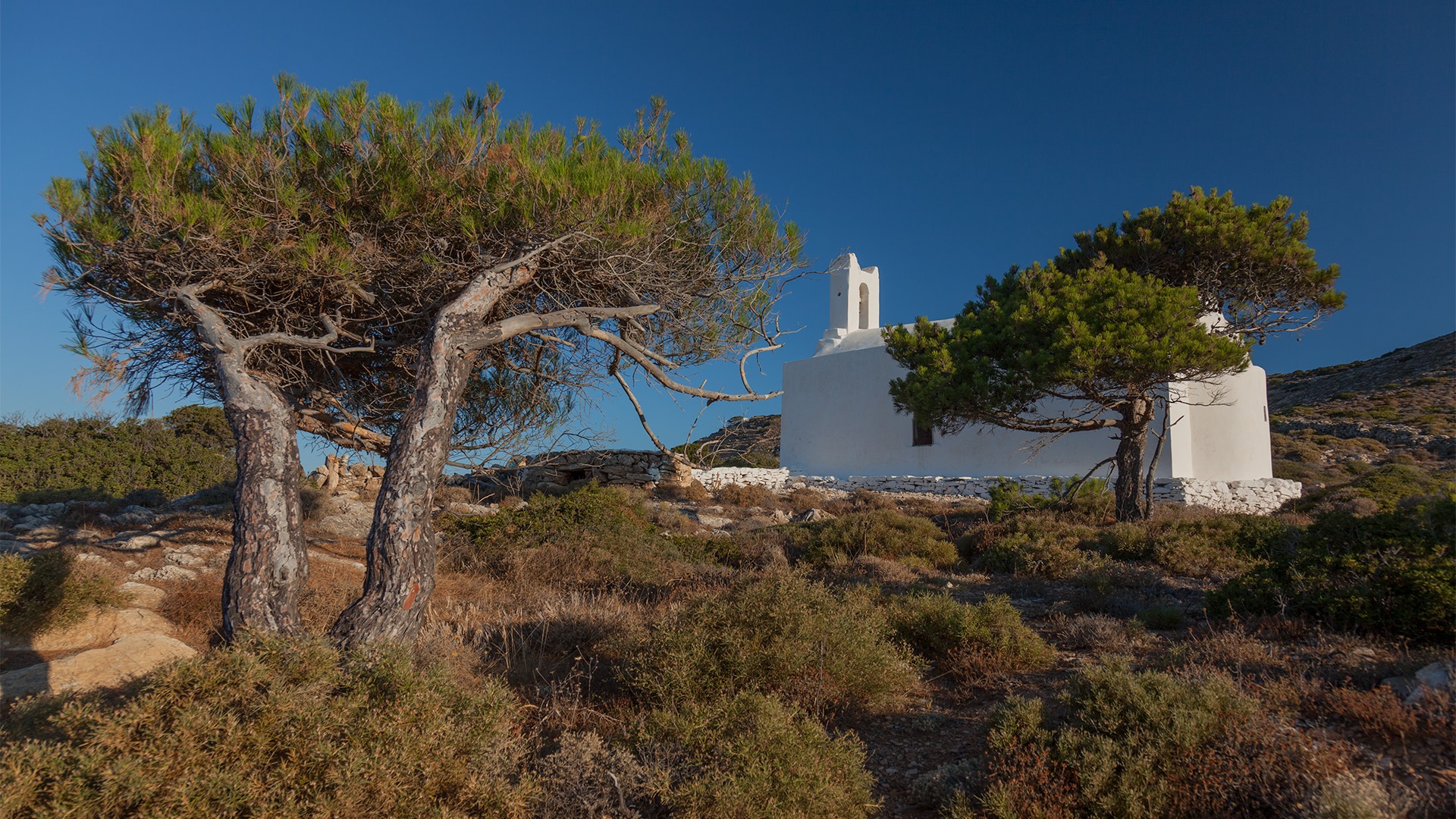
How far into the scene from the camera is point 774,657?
440cm

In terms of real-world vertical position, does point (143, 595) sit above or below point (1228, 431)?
below

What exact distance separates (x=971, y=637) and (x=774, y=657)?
174 cm

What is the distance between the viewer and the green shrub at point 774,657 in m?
4.17

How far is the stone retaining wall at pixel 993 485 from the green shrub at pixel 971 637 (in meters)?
7.42

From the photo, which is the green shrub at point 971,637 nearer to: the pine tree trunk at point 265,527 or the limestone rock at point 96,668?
the pine tree trunk at point 265,527

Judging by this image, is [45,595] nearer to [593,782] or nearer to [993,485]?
[593,782]

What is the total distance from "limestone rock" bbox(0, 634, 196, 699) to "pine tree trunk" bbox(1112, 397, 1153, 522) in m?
13.0

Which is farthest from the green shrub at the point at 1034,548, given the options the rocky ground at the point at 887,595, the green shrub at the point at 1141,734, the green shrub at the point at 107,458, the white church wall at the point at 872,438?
the green shrub at the point at 107,458

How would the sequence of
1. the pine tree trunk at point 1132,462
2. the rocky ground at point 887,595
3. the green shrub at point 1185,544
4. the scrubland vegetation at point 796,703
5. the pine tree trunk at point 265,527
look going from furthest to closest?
1. the pine tree trunk at point 1132,462
2. the green shrub at point 1185,544
3. the pine tree trunk at point 265,527
4. the rocky ground at point 887,595
5. the scrubland vegetation at point 796,703

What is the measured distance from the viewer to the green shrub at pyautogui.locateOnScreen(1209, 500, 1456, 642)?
478 centimetres

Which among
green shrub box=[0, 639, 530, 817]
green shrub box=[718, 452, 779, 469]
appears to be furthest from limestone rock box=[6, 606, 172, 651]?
green shrub box=[718, 452, 779, 469]

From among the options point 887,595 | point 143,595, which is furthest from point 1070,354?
point 143,595

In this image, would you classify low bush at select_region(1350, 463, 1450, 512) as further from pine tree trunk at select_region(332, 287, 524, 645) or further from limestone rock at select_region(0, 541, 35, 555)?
limestone rock at select_region(0, 541, 35, 555)

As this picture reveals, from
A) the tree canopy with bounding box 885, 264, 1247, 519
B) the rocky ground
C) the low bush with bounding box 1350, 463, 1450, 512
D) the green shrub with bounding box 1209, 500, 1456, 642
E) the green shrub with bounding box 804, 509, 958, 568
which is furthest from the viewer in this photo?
the low bush with bounding box 1350, 463, 1450, 512
